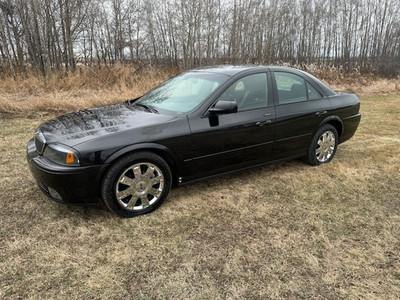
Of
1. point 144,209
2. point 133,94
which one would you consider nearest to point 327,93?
point 144,209

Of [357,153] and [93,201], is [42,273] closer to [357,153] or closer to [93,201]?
[93,201]

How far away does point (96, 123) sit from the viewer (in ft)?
9.85

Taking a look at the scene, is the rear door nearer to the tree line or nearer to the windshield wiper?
the windshield wiper

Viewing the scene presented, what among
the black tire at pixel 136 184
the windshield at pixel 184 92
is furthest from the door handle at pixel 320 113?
the black tire at pixel 136 184

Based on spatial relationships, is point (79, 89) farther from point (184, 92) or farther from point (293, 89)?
point (293, 89)

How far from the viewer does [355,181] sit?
3.88 m

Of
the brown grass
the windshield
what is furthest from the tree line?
the windshield

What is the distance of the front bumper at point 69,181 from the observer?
2.57m

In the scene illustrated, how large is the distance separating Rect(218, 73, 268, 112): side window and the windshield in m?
0.16

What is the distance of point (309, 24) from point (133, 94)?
28.2 metres

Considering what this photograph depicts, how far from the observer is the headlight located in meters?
2.56

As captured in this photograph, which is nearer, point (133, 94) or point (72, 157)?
point (72, 157)

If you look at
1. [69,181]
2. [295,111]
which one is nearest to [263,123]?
[295,111]

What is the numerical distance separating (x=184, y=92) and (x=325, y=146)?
2.30 metres
